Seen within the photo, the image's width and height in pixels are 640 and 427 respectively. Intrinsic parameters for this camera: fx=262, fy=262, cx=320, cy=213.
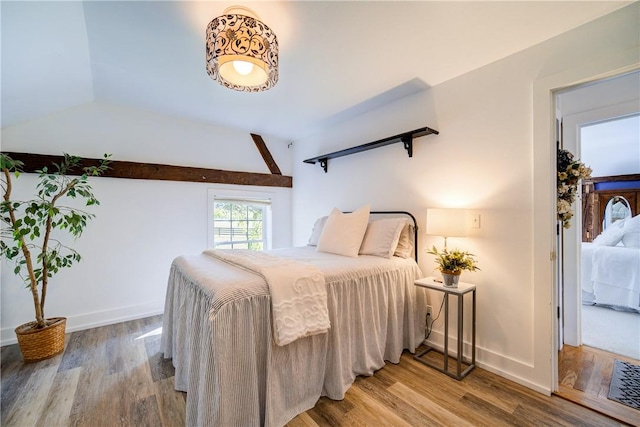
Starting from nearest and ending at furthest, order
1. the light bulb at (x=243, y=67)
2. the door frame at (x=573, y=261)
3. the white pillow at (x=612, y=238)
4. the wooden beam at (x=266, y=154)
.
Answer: the light bulb at (x=243, y=67) → the door frame at (x=573, y=261) → the white pillow at (x=612, y=238) → the wooden beam at (x=266, y=154)

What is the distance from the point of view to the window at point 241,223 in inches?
153

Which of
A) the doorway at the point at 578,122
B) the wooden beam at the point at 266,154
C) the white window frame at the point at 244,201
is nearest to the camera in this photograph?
the doorway at the point at 578,122

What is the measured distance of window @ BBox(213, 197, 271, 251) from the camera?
388cm

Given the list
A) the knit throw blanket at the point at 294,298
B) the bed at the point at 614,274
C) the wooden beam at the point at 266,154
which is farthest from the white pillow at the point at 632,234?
the wooden beam at the point at 266,154

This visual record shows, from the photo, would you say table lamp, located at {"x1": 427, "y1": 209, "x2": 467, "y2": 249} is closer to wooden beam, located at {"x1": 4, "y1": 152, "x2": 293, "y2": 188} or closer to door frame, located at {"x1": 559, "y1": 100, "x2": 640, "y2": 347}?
door frame, located at {"x1": 559, "y1": 100, "x2": 640, "y2": 347}

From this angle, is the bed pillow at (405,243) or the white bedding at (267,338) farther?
the bed pillow at (405,243)

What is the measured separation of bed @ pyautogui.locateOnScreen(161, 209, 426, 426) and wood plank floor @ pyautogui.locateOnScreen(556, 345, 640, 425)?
3.48 ft

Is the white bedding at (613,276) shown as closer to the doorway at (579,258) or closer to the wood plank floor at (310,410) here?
the doorway at (579,258)

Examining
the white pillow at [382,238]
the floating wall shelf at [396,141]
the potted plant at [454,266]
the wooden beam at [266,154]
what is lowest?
the potted plant at [454,266]

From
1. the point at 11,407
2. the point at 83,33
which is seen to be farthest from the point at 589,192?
the point at 11,407

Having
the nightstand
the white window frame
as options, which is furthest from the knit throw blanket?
the white window frame

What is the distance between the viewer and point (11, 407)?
1689 millimetres

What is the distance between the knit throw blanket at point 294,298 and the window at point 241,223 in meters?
2.26

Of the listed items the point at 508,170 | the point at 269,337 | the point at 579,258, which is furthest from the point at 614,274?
the point at 269,337
